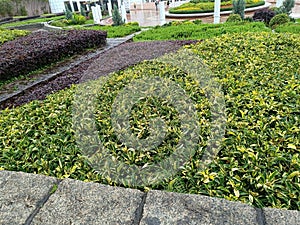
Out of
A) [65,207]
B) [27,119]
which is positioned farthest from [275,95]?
[27,119]

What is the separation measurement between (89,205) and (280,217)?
836 millimetres

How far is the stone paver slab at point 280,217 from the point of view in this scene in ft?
3.42

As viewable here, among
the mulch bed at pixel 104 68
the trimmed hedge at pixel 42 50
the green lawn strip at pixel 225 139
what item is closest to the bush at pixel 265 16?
the mulch bed at pixel 104 68

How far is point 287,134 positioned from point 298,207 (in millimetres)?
562

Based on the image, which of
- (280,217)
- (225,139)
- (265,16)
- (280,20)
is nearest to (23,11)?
(265,16)

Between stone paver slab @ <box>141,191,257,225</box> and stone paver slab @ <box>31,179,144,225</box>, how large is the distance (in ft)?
0.26

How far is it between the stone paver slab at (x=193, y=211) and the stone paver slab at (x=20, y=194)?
0.54 m

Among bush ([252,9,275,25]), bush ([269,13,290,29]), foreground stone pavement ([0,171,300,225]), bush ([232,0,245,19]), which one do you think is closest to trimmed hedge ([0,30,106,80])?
foreground stone pavement ([0,171,300,225])

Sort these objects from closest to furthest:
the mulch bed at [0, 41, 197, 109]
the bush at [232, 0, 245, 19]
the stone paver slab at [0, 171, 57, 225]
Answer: the stone paver slab at [0, 171, 57, 225], the mulch bed at [0, 41, 197, 109], the bush at [232, 0, 245, 19]

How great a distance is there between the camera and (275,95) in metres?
2.08

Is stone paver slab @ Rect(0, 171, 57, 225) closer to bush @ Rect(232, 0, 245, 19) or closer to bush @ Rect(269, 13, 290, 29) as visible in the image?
bush @ Rect(269, 13, 290, 29)

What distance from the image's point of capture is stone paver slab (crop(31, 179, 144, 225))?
1.12 metres

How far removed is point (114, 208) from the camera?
45.8 inches

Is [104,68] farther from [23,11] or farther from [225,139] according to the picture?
[23,11]
